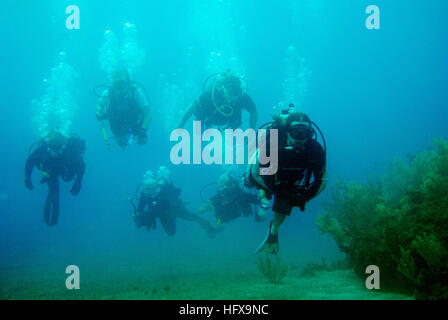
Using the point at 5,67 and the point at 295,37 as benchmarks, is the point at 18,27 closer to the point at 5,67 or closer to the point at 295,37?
the point at 5,67

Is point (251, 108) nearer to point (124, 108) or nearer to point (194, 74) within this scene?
point (124, 108)

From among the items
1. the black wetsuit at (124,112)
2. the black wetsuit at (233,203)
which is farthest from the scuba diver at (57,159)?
the black wetsuit at (233,203)

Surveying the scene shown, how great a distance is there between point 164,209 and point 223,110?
186 inches

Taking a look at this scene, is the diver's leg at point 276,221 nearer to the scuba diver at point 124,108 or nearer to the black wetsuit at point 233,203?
the black wetsuit at point 233,203

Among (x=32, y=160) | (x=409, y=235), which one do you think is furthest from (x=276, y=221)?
(x=32, y=160)

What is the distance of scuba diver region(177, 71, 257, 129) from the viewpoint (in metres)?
7.60

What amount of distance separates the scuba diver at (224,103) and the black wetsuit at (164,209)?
3.21m

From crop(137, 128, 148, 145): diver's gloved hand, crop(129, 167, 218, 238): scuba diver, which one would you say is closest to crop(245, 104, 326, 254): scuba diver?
crop(137, 128, 148, 145): diver's gloved hand

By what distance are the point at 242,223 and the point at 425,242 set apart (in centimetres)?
2594

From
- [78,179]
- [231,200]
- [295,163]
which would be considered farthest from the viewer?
[78,179]

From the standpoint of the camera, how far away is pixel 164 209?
10211 mm

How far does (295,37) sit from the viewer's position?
5400cm
